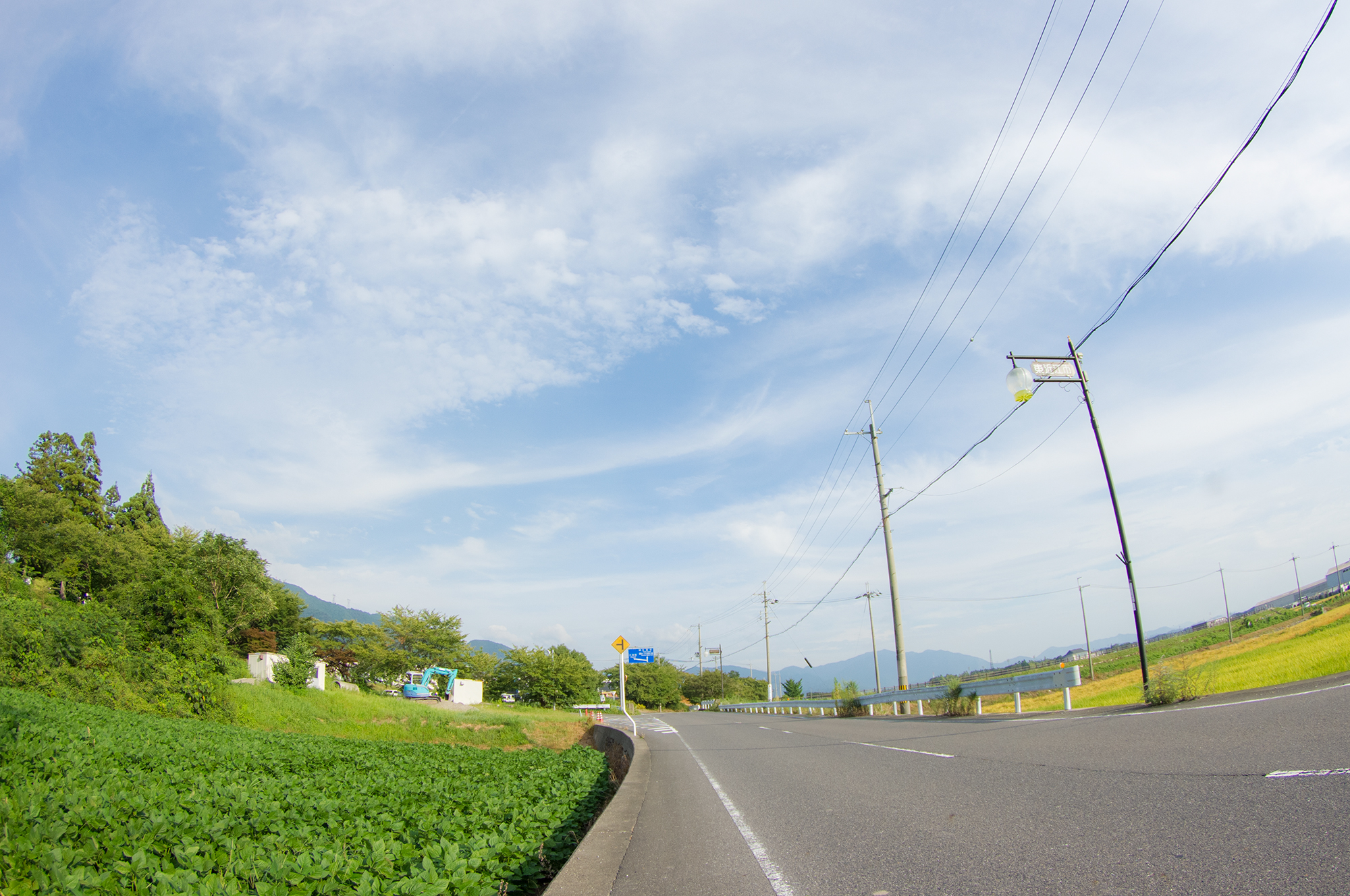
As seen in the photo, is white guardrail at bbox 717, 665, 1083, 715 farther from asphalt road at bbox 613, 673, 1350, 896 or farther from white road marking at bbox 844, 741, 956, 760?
asphalt road at bbox 613, 673, 1350, 896

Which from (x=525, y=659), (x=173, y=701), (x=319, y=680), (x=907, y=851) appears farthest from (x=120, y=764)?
(x=525, y=659)

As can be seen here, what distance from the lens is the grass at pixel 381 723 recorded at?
21750mm

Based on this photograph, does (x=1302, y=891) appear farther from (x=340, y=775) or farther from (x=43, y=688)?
(x=43, y=688)

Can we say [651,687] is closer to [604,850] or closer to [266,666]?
[266,666]

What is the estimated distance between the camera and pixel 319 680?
111 ft

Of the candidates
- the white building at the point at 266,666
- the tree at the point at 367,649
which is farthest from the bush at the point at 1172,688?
the tree at the point at 367,649

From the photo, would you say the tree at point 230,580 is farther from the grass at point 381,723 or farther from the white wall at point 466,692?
the white wall at point 466,692

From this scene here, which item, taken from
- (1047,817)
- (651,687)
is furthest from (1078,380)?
(651,687)

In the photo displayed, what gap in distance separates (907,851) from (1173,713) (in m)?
7.76

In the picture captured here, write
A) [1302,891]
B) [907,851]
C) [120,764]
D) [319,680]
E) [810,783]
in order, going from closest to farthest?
[1302,891], [907,851], [810,783], [120,764], [319,680]

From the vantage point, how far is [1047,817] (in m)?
4.61

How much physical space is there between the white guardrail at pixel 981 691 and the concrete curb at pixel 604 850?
1106 centimetres

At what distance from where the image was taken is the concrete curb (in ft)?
12.7

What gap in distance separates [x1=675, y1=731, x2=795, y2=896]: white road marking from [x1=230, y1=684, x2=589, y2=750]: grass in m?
14.5
